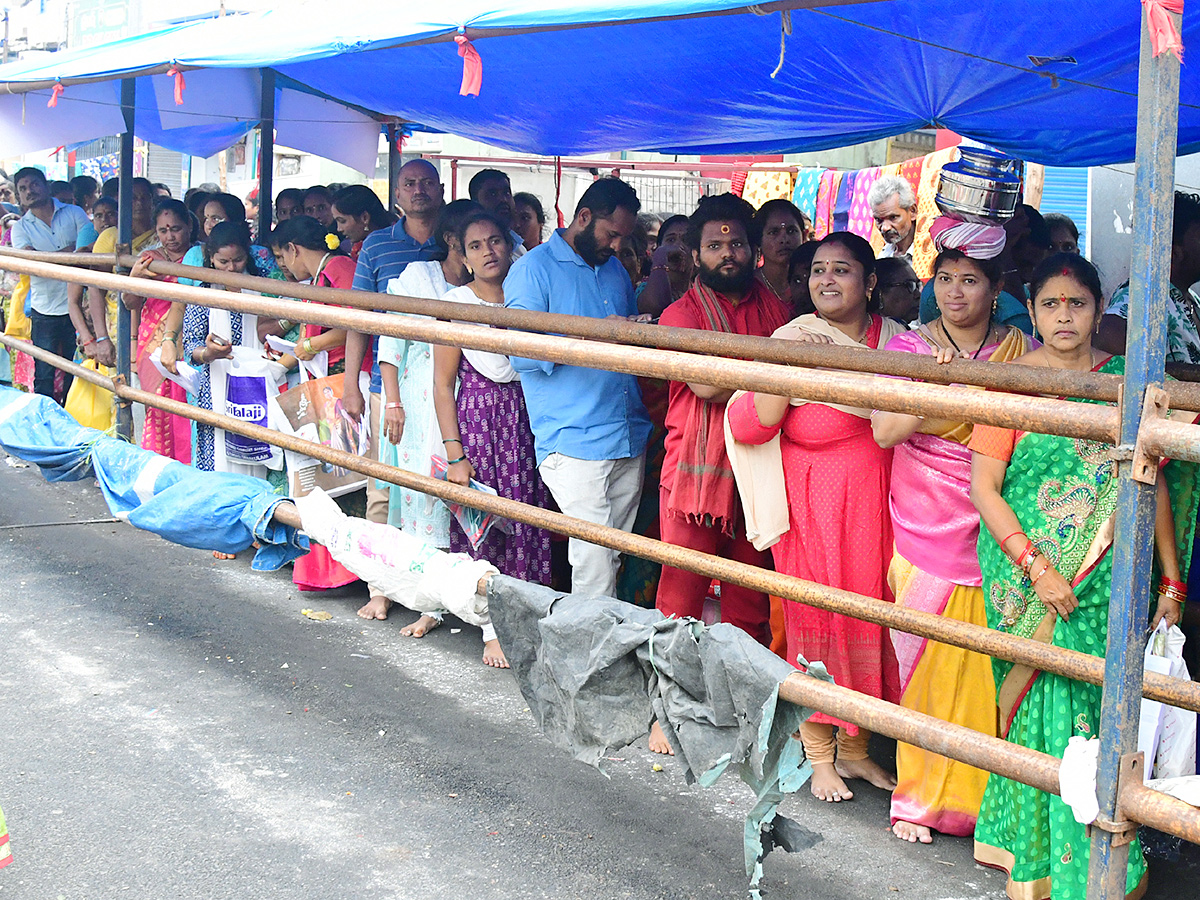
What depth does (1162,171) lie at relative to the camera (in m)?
1.79

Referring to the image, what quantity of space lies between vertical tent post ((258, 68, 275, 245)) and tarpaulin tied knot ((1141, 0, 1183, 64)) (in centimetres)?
482

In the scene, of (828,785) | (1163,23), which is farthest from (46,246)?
(1163,23)

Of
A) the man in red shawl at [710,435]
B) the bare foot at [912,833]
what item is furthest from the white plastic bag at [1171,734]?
the man in red shawl at [710,435]

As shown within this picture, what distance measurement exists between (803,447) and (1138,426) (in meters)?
1.60

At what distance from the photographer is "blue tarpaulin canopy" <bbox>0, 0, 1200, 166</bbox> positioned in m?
3.06

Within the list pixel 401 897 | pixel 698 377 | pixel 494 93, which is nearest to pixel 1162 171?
pixel 698 377

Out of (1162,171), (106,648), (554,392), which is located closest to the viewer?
(1162,171)

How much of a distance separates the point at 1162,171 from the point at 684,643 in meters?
1.27

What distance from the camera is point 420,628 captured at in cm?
454

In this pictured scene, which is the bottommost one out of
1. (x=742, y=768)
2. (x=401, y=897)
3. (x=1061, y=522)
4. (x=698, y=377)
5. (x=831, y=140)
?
(x=401, y=897)

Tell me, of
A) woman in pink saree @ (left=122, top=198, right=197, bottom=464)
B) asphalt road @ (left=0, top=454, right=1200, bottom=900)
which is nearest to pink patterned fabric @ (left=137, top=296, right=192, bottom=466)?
woman in pink saree @ (left=122, top=198, right=197, bottom=464)

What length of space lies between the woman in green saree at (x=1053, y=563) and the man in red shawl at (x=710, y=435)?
938 mm

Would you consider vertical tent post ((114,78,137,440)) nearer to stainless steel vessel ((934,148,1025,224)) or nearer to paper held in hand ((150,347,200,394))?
paper held in hand ((150,347,200,394))

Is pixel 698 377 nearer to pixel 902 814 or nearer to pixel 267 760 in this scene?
pixel 902 814
